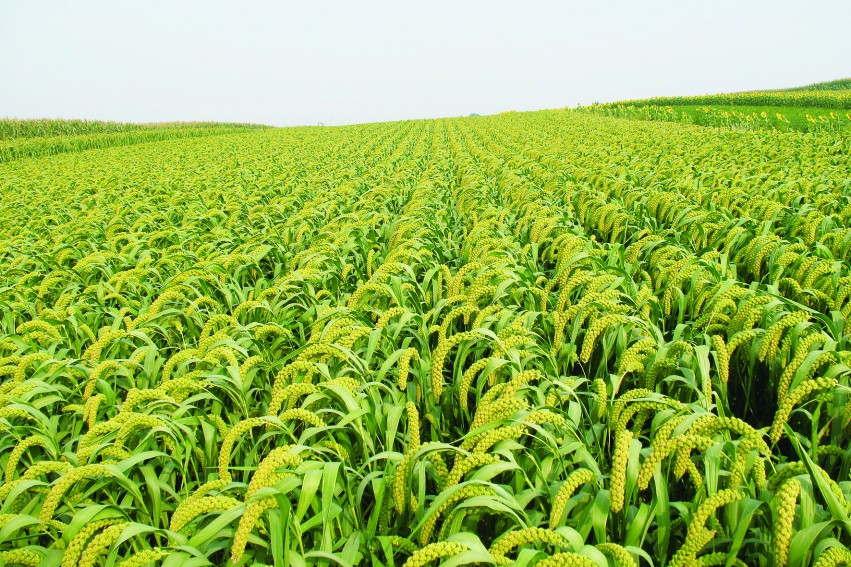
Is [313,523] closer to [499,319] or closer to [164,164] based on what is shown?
[499,319]

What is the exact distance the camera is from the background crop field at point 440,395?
164 centimetres

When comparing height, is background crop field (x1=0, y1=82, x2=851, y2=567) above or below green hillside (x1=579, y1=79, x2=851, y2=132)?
below

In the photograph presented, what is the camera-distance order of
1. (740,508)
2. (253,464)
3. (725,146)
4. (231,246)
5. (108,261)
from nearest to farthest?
1. (740,508)
2. (253,464)
3. (108,261)
4. (231,246)
5. (725,146)

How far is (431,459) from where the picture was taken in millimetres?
1832

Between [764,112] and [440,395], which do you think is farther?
[764,112]

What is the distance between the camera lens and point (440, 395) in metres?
2.87

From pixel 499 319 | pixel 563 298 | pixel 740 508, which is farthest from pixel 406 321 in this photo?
pixel 740 508

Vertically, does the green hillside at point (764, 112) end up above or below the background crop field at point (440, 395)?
above

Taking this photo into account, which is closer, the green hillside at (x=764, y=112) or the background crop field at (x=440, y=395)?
the background crop field at (x=440, y=395)

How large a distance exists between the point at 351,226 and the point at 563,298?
3.59 metres

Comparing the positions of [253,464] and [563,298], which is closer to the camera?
[253,464]

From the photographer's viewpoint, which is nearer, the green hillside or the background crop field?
the background crop field

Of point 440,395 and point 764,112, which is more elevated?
point 764,112

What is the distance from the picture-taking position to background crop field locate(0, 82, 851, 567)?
1638 millimetres
